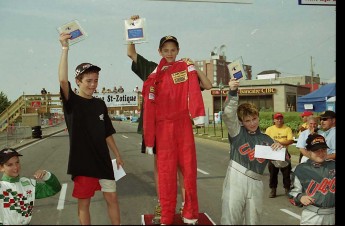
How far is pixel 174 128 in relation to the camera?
8.70 feet

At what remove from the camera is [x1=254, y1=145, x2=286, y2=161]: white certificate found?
2.63 m

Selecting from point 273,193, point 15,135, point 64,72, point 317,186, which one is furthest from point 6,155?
point 15,135

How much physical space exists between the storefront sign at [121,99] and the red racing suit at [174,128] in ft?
1.93

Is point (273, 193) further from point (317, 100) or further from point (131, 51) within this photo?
point (131, 51)

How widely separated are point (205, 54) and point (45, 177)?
1872mm

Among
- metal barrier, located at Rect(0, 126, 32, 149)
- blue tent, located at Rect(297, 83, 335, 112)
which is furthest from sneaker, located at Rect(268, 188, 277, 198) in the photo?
metal barrier, located at Rect(0, 126, 32, 149)

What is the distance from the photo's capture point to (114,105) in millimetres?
3270

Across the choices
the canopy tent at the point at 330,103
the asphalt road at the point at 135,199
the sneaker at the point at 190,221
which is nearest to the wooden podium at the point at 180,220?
the sneaker at the point at 190,221

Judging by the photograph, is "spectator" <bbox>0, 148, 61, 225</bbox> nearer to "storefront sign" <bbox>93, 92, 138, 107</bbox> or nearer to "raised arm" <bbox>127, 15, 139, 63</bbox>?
"storefront sign" <bbox>93, 92, 138, 107</bbox>

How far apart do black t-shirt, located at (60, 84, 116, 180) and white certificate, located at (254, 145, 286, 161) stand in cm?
118

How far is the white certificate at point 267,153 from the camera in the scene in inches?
104

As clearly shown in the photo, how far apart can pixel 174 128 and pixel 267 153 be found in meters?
0.76

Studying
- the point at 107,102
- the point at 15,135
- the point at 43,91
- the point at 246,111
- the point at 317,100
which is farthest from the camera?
the point at 15,135

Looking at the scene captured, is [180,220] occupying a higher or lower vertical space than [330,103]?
lower
